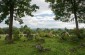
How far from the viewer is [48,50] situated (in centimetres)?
2503

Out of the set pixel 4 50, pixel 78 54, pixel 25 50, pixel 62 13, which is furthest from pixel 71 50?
pixel 62 13

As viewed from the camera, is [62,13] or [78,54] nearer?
[78,54]

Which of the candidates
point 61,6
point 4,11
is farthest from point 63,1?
point 4,11

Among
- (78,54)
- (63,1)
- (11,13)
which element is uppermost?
(63,1)

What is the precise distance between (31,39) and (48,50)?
888cm

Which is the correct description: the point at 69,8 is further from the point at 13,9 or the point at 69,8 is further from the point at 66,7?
the point at 13,9

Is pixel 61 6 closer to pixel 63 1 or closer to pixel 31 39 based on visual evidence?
pixel 63 1

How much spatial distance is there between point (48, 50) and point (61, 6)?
1236 centimetres

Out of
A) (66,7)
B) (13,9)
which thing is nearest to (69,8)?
(66,7)

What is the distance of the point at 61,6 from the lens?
35125 millimetres

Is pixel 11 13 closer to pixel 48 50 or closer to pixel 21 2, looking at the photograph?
pixel 21 2

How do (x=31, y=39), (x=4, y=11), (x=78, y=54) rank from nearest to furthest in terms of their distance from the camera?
(x=78, y=54)
(x=4, y=11)
(x=31, y=39)

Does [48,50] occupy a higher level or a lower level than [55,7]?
lower

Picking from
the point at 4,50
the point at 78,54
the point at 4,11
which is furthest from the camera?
the point at 4,11
